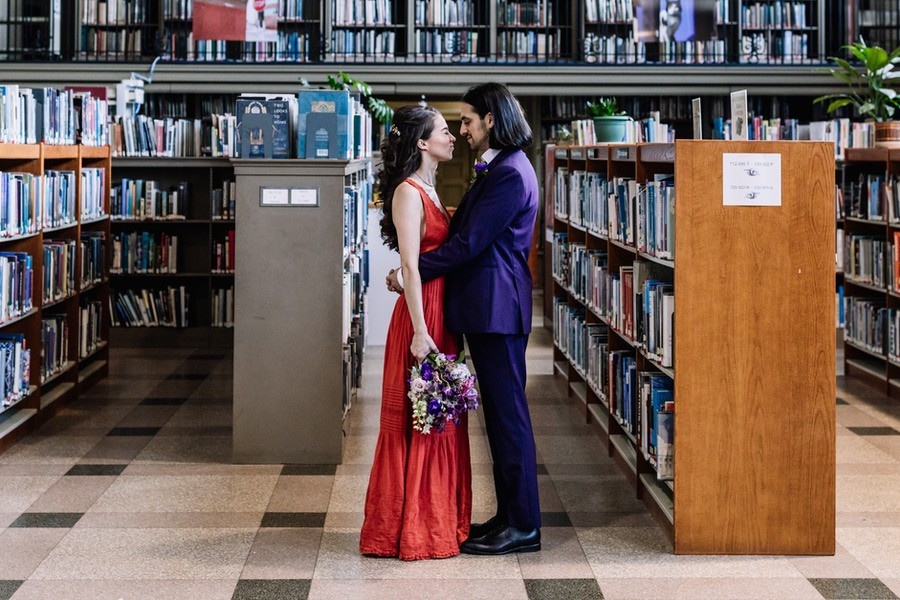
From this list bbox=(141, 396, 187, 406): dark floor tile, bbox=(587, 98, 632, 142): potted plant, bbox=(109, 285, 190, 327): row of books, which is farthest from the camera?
bbox=(109, 285, 190, 327): row of books

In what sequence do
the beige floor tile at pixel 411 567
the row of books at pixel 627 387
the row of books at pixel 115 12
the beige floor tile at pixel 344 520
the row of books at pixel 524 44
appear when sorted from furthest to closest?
the row of books at pixel 524 44 < the row of books at pixel 115 12 < the beige floor tile at pixel 344 520 < the row of books at pixel 627 387 < the beige floor tile at pixel 411 567

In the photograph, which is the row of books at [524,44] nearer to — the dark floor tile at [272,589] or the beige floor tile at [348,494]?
the beige floor tile at [348,494]

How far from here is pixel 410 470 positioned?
11.2 ft

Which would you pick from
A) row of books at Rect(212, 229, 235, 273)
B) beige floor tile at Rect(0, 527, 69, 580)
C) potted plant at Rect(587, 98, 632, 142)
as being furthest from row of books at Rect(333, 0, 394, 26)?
beige floor tile at Rect(0, 527, 69, 580)

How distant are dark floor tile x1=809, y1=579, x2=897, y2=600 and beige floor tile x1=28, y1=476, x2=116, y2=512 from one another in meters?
2.55

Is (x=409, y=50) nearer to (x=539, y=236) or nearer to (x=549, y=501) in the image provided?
(x=539, y=236)

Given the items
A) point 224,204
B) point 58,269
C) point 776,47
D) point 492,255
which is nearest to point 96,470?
point 58,269

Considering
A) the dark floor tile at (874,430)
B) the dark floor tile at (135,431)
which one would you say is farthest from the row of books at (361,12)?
the dark floor tile at (874,430)

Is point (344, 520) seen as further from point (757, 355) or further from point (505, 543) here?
point (757, 355)

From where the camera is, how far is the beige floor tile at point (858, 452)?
4801 mm

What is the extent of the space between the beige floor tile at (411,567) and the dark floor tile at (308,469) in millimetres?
1003

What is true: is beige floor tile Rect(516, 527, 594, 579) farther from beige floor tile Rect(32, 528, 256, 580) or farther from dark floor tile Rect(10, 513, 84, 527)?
dark floor tile Rect(10, 513, 84, 527)

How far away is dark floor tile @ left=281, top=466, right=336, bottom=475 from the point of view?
14.9ft

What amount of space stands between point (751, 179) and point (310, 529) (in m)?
1.87
